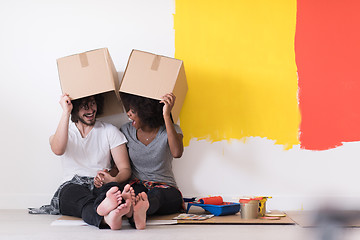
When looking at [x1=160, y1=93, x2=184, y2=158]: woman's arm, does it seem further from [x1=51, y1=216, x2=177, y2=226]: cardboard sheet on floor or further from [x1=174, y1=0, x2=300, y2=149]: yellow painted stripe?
[x1=51, y1=216, x2=177, y2=226]: cardboard sheet on floor

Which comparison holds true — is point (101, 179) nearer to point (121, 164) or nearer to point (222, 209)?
point (121, 164)

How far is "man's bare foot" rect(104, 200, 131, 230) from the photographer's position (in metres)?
1.35

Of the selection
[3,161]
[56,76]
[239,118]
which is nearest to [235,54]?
[239,118]

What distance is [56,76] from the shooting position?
7.06 ft

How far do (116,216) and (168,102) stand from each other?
608 mm

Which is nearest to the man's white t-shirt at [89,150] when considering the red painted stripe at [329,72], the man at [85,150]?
the man at [85,150]

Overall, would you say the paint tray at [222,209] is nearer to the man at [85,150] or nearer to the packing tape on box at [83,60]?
the man at [85,150]

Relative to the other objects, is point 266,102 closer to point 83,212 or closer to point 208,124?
point 208,124

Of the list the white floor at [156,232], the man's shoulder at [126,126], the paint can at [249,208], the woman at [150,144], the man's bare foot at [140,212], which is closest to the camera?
the white floor at [156,232]

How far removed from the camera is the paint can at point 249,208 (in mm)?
1689

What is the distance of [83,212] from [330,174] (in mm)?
1302

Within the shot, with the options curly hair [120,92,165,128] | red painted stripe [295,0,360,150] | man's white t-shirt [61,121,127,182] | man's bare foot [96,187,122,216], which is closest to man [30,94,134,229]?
man's white t-shirt [61,121,127,182]

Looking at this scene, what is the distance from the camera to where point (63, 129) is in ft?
6.02

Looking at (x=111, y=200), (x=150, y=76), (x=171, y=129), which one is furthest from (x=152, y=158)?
(x=111, y=200)
